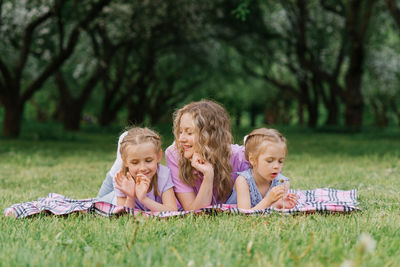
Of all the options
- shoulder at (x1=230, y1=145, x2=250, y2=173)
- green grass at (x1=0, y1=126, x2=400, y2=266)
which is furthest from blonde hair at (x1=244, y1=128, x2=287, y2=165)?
green grass at (x1=0, y1=126, x2=400, y2=266)

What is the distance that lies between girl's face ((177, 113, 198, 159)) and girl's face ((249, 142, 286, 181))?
0.62 meters

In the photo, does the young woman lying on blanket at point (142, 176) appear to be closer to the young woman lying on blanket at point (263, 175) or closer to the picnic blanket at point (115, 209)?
the picnic blanket at point (115, 209)

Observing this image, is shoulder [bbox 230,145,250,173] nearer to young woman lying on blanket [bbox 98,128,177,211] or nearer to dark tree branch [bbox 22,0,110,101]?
young woman lying on blanket [bbox 98,128,177,211]

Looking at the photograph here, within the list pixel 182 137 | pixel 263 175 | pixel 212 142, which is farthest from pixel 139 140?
pixel 263 175

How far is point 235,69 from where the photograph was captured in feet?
93.3

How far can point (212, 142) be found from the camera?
14.3 feet

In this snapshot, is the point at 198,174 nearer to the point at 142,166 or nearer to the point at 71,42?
the point at 142,166

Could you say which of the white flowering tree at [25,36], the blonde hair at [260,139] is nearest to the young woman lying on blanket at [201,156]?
the blonde hair at [260,139]

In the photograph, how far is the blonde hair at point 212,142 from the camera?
4.32m

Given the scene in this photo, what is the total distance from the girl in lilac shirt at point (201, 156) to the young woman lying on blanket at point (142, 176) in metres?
0.15

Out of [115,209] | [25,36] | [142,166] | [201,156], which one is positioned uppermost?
[25,36]

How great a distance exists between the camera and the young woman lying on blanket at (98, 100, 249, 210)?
4258 millimetres

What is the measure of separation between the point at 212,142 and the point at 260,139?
1.50ft

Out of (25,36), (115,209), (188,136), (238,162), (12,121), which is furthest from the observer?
(12,121)
